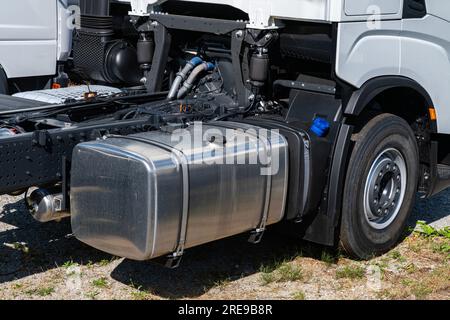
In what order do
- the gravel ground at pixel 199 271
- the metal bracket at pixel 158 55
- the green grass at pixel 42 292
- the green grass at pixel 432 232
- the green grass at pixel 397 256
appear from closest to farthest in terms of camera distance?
the green grass at pixel 42 292, the gravel ground at pixel 199 271, the green grass at pixel 397 256, the metal bracket at pixel 158 55, the green grass at pixel 432 232

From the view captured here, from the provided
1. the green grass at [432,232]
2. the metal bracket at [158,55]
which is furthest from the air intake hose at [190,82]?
the green grass at [432,232]

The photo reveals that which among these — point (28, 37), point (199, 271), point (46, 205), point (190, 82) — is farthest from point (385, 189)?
point (28, 37)

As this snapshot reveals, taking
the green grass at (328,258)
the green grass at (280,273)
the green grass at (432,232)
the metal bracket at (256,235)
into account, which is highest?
the metal bracket at (256,235)

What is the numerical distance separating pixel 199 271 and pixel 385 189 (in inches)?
58.3

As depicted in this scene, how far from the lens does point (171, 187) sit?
13.9ft

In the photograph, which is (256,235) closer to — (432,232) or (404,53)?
(404,53)

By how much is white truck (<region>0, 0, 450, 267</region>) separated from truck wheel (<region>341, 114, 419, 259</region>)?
0.01 m

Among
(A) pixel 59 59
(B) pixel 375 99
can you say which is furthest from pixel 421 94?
(A) pixel 59 59

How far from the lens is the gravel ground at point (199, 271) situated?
4945mm

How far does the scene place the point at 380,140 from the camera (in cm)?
538

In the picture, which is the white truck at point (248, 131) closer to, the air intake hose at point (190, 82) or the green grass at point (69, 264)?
the air intake hose at point (190, 82)

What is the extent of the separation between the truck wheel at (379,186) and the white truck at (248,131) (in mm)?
14

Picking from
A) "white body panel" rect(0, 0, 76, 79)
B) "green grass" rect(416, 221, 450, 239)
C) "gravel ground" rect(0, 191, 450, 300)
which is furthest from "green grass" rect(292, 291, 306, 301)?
"white body panel" rect(0, 0, 76, 79)

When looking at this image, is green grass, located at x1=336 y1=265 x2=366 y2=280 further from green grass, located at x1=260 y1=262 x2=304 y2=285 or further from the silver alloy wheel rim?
the silver alloy wheel rim
